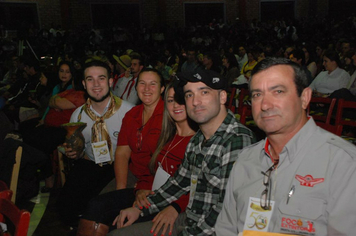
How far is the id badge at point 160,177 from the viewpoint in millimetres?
2393

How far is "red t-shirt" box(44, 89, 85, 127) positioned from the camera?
3.86m

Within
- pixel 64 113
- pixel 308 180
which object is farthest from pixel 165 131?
pixel 64 113

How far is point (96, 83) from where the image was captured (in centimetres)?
331

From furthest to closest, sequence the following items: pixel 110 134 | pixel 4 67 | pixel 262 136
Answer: pixel 4 67, pixel 262 136, pixel 110 134

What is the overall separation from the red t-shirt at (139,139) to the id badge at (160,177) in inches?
6.7

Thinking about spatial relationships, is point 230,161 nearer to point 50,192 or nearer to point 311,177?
point 311,177

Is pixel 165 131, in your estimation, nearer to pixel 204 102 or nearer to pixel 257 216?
pixel 204 102

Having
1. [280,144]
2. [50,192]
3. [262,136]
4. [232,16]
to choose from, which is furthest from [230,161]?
[232,16]

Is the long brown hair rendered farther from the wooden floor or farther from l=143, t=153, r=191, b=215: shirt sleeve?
the wooden floor

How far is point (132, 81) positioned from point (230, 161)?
12.0 ft

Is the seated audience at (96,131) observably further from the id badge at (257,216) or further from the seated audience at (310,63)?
the seated audience at (310,63)

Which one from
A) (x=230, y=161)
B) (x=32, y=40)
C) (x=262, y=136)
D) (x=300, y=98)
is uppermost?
(x=32, y=40)

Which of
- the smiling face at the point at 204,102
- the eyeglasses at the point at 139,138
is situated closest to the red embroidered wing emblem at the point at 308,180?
the smiling face at the point at 204,102

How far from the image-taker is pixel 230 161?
183 cm
